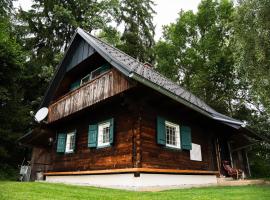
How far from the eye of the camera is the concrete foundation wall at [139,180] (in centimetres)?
853

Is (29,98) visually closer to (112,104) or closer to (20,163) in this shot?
(20,163)

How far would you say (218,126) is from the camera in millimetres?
13742

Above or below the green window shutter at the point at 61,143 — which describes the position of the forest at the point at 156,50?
above

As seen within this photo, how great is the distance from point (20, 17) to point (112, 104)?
52.4ft

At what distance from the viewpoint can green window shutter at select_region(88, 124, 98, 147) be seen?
10843 mm

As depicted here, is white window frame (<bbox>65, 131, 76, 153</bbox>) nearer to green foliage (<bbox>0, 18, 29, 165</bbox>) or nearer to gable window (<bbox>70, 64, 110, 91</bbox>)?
gable window (<bbox>70, 64, 110, 91</bbox>)

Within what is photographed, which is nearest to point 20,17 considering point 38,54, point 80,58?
point 38,54

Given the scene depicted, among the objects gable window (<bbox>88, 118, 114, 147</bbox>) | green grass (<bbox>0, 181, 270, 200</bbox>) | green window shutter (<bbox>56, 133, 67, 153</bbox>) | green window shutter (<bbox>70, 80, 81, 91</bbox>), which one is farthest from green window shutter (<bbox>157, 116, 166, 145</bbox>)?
green window shutter (<bbox>70, 80, 81, 91</bbox>)

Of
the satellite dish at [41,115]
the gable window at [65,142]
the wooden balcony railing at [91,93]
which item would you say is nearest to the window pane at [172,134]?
the wooden balcony railing at [91,93]

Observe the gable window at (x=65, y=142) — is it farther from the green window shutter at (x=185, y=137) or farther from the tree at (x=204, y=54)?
the tree at (x=204, y=54)

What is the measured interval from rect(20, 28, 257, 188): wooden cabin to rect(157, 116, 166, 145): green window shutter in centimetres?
4

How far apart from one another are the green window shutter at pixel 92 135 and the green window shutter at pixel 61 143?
8.93 feet

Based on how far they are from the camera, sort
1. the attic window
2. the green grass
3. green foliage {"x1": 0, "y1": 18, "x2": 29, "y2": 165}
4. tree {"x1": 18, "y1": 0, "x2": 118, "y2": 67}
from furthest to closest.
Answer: tree {"x1": 18, "y1": 0, "x2": 118, "y2": 67}
green foliage {"x1": 0, "y1": 18, "x2": 29, "y2": 165}
the attic window
the green grass

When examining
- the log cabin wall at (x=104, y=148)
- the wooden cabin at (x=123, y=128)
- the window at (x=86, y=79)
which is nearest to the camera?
the wooden cabin at (x=123, y=128)
